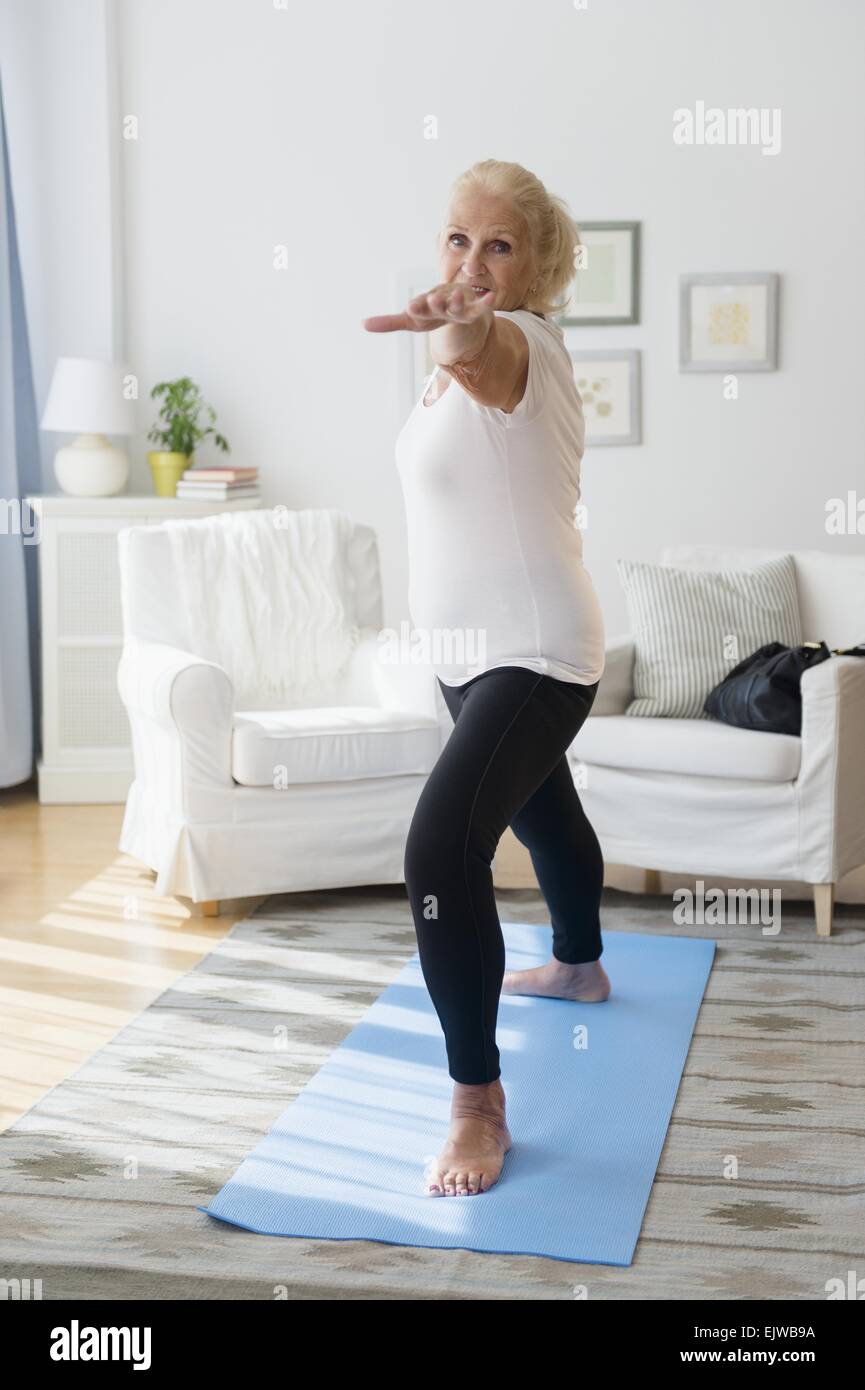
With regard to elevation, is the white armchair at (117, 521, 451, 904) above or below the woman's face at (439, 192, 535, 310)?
below

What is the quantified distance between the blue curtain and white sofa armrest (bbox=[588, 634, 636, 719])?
2.05m

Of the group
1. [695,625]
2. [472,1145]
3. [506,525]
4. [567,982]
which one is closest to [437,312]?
[506,525]

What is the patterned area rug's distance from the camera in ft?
6.23

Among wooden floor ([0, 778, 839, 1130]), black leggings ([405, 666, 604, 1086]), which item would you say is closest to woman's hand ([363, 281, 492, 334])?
black leggings ([405, 666, 604, 1086])

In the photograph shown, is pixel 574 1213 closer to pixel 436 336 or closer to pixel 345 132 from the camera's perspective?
pixel 436 336

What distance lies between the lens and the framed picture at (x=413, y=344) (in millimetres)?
4922

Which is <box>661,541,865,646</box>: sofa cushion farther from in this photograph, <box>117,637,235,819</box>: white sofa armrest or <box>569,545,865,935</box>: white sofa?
<box>117,637,235,819</box>: white sofa armrest

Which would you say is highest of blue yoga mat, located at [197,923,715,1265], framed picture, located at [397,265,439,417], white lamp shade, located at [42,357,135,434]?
framed picture, located at [397,265,439,417]

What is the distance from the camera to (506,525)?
206 cm

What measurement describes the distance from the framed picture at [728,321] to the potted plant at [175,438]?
157cm

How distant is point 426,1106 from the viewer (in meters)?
2.42

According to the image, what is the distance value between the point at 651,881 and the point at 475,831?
5.80 ft

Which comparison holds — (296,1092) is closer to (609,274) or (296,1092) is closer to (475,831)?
(475,831)

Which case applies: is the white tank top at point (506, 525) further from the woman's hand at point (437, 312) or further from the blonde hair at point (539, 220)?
the woman's hand at point (437, 312)
